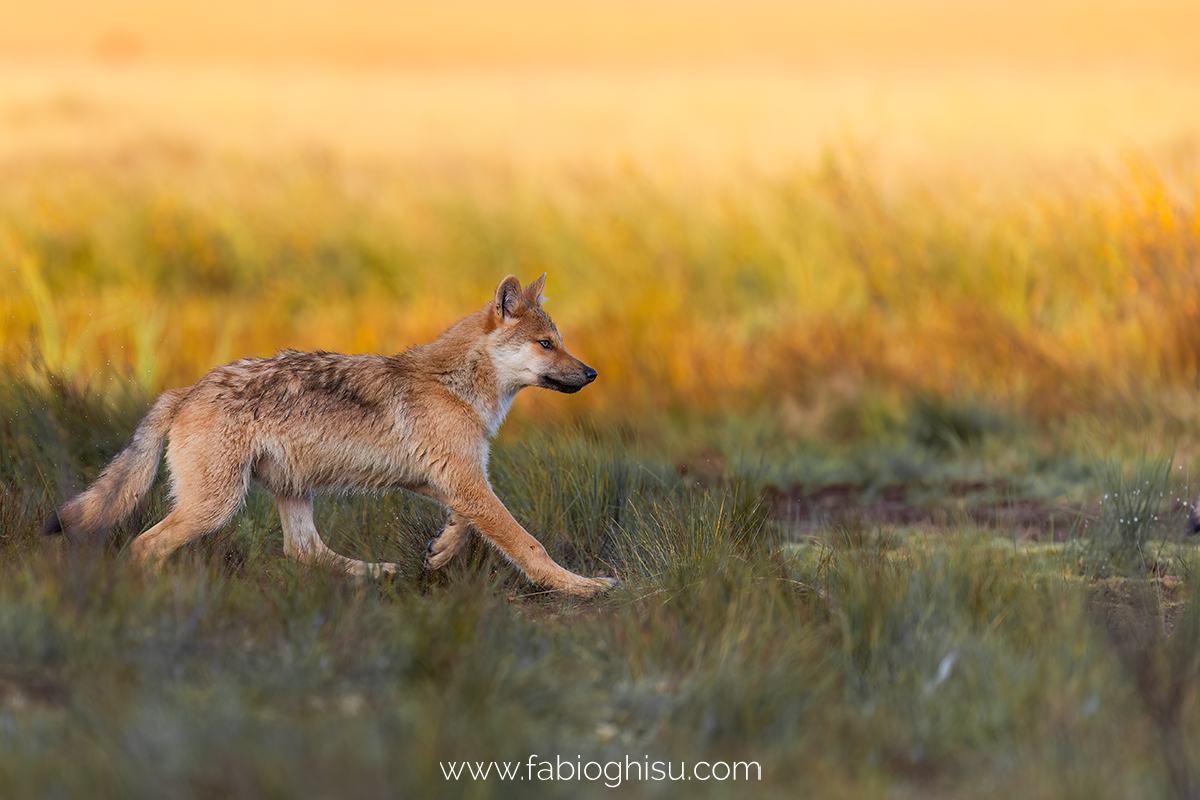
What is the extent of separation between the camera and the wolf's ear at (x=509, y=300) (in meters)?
6.10

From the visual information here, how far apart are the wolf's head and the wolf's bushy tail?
4.74 feet

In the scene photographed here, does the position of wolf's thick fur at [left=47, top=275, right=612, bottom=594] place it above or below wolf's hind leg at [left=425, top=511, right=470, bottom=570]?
above

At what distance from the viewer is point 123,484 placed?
18.2 ft

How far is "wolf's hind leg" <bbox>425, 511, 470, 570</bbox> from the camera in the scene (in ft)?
19.3

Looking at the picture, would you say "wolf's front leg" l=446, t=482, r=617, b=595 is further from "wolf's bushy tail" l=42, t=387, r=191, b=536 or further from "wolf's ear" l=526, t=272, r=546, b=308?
"wolf's bushy tail" l=42, t=387, r=191, b=536

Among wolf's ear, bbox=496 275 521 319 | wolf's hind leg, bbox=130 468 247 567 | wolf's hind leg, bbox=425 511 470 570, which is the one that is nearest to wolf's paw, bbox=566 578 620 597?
wolf's hind leg, bbox=425 511 470 570

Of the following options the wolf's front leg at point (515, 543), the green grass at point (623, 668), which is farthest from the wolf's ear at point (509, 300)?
the green grass at point (623, 668)

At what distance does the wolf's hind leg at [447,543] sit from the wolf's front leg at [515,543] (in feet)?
0.27

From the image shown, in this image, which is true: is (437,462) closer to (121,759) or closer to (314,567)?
(314,567)

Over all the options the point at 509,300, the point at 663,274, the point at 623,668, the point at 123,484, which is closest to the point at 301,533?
the point at 123,484

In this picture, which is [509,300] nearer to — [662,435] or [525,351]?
[525,351]

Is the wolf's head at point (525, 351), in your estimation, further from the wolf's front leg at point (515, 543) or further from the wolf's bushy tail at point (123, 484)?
the wolf's bushy tail at point (123, 484)

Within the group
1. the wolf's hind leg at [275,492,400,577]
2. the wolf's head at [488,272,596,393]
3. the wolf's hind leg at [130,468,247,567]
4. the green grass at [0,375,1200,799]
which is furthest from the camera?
the wolf's head at [488,272,596,393]

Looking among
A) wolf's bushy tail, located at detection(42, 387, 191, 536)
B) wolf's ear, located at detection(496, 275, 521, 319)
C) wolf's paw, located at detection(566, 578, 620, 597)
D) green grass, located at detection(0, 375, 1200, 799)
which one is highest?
wolf's ear, located at detection(496, 275, 521, 319)
